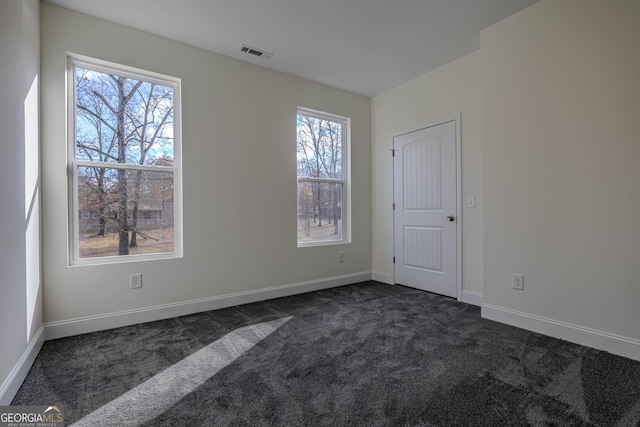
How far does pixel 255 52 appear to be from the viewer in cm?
313

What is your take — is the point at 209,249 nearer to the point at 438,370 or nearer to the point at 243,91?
the point at 243,91

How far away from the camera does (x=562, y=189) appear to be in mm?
2320

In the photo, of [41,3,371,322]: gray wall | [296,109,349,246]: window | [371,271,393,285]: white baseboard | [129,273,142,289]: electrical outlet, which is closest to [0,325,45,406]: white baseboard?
[41,3,371,322]: gray wall

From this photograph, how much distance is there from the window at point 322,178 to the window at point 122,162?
1505 millimetres

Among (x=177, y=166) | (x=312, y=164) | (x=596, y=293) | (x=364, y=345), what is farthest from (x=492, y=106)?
(x=177, y=166)

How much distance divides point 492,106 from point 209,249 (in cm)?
311

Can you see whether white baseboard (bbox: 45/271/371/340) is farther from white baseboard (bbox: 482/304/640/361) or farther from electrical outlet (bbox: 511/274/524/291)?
electrical outlet (bbox: 511/274/524/291)

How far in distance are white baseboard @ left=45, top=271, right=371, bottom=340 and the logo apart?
106 centimetres

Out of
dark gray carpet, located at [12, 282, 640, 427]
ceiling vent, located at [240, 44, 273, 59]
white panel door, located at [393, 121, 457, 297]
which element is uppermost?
ceiling vent, located at [240, 44, 273, 59]

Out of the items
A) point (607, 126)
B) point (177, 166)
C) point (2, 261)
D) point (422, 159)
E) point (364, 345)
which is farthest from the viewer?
point (422, 159)

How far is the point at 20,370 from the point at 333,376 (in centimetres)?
184

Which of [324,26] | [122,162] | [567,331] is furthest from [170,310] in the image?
[567,331]

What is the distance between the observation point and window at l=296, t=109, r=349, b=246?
3.87m

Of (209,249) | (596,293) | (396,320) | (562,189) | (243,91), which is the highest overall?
(243,91)
